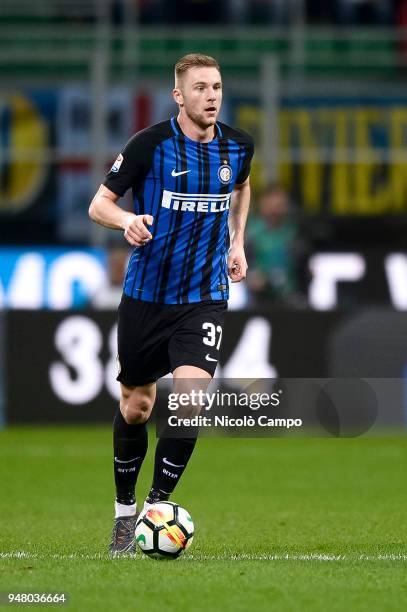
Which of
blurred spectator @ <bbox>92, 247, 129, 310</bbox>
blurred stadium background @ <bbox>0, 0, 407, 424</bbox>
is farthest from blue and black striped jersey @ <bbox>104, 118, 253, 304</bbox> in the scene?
blurred spectator @ <bbox>92, 247, 129, 310</bbox>

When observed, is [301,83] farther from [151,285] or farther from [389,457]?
[151,285]

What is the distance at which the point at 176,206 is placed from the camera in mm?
6219

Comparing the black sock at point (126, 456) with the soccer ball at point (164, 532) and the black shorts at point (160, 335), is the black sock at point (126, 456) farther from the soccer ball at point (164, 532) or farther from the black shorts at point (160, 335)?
the soccer ball at point (164, 532)

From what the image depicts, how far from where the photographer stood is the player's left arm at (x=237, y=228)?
647cm

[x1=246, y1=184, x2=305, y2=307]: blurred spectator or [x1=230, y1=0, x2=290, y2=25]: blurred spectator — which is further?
[x1=230, y1=0, x2=290, y2=25]: blurred spectator

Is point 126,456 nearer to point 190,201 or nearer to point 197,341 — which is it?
point 197,341

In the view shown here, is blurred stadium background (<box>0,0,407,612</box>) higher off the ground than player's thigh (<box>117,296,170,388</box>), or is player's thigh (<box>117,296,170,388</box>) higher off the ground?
player's thigh (<box>117,296,170,388</box>)

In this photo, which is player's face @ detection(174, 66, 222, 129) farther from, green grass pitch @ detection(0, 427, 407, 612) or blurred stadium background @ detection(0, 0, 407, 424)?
blurred stadium background @ detection(0, 0, 407, 424)

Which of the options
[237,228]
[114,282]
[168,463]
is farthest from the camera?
→ [114,282]

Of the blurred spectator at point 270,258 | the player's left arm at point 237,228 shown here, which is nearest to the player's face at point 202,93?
the player's left arm at point 237,228

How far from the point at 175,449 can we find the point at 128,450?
0.43 meters

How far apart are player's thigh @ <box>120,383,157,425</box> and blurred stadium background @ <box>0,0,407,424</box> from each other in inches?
240

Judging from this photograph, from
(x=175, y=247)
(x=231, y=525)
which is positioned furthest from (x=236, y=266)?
(x=231, y=525)

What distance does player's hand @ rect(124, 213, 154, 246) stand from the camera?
5793 mm
